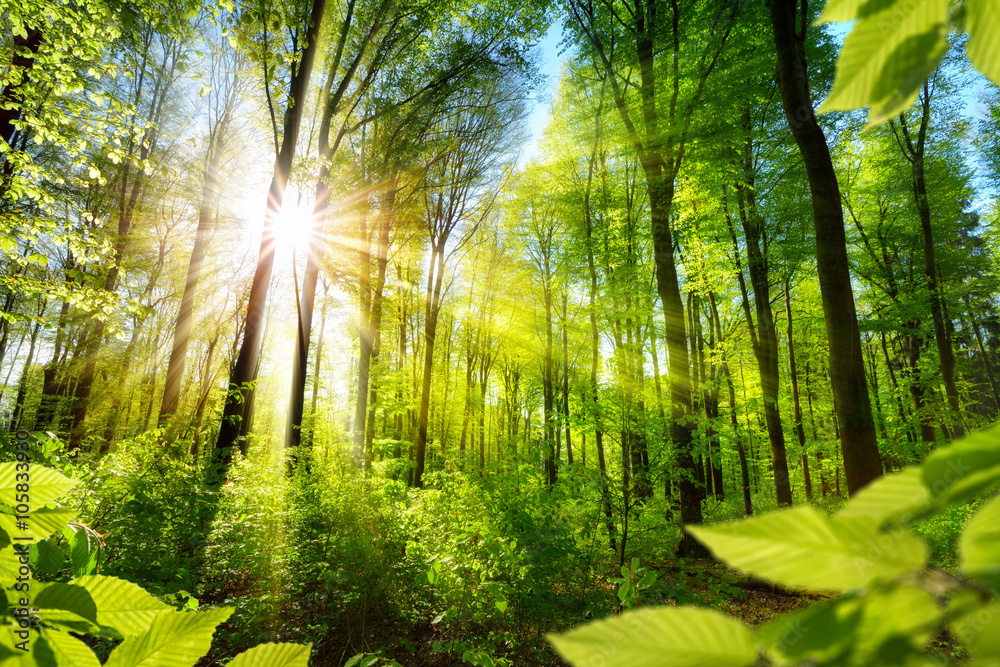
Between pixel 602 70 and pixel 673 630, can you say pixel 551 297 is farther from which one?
pixel 673 630

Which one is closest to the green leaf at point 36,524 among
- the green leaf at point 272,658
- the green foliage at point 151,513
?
the green leaf at point 272,658

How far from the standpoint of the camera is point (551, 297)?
17.0m

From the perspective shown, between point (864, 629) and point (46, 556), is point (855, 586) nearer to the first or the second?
point (864, 629)

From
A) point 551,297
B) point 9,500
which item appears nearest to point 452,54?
point 551,297

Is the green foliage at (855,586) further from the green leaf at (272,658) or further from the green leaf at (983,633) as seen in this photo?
the green leaf at (272,658)

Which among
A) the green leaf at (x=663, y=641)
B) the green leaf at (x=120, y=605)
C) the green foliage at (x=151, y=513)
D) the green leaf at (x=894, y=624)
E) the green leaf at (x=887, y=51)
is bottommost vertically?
the green foliage at (x=151, y=513)

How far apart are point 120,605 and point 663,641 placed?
73 centimetres

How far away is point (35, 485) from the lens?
0.66 metres

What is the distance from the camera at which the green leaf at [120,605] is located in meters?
0.60

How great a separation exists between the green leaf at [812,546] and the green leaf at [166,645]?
621 millimetres

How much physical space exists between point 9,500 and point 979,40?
126cm

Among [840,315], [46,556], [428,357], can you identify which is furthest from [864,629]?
[428,357]

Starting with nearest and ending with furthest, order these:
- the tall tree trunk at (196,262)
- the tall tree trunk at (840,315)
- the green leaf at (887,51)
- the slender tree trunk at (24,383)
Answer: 1. the green leaf at (887,51)
2. the tall tree trunk at (840,315)
3. the tall tree trunk at (196,262)
4. the slender tree trunk at (24,383)

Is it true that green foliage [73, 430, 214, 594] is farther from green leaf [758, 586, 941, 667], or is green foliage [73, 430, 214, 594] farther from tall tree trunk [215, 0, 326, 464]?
green leaf [758, 586, 941, 667]
